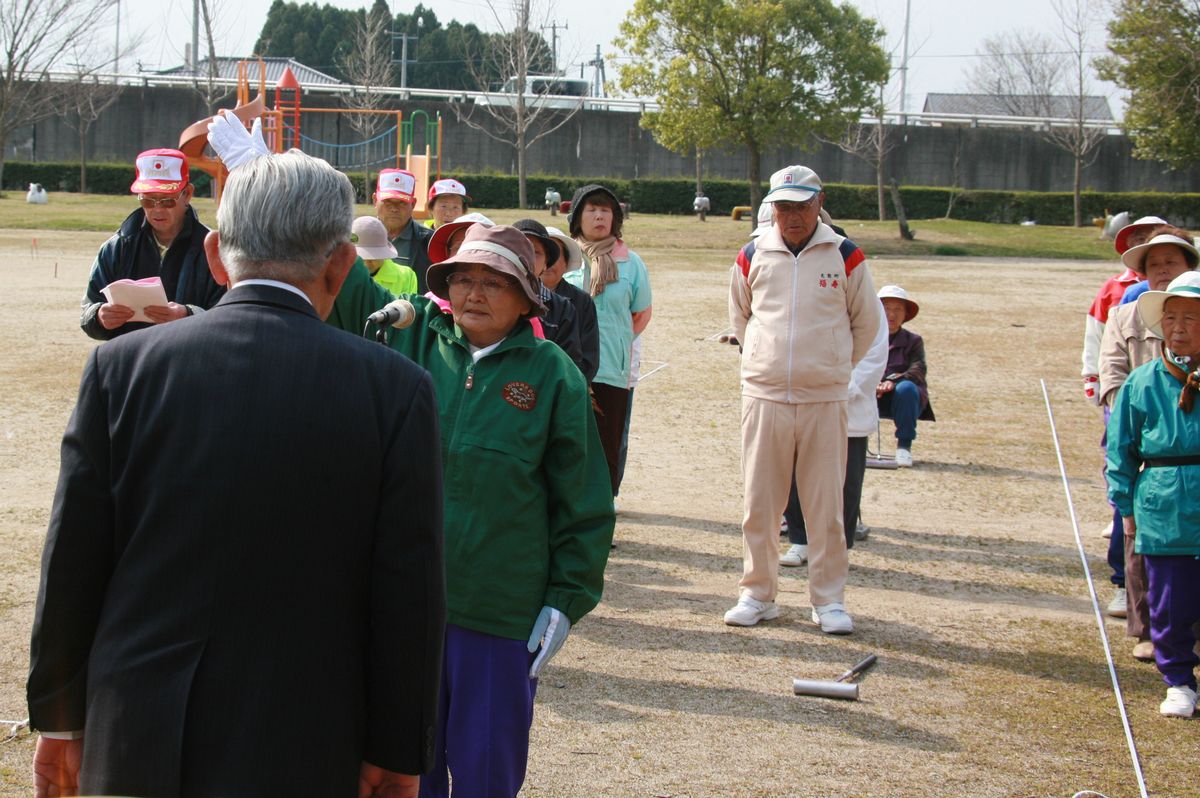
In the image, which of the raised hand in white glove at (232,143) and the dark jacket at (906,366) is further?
the dark jacket at (906,366)

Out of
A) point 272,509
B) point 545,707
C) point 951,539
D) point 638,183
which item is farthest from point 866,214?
point 272,509

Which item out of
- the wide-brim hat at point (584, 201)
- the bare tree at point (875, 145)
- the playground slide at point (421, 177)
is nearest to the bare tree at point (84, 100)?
the playground slide at point (421, 177)

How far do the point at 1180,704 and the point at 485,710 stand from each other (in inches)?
128

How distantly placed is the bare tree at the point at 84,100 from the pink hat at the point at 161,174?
4112 cm

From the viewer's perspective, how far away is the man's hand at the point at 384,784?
2.40 metres

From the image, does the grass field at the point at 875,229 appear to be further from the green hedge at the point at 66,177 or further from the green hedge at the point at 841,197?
the green hedge at the point at 841,197

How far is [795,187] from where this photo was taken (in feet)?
19.9

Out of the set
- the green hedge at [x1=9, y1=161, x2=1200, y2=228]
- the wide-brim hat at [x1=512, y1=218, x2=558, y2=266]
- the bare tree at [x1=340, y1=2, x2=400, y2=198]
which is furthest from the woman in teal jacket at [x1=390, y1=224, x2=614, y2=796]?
the green hedge at [x1=9, y1=161, x2=1200, y2=228]

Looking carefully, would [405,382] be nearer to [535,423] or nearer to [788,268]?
[535,423]

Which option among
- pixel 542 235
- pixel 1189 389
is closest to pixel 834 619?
pixel 1189 389

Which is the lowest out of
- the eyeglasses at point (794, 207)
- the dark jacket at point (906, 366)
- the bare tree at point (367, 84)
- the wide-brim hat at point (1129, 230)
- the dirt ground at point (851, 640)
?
the dirt ground at point (851, 640)

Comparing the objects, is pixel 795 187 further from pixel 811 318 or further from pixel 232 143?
pixel 232 143

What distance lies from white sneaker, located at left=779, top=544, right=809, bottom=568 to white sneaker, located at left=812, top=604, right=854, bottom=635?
4.13ft

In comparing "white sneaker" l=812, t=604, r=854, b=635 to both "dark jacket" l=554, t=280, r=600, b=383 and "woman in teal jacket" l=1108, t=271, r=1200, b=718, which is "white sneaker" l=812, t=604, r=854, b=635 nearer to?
"woman in teal jacket" l=1108, t=271, r=1200, b=718
